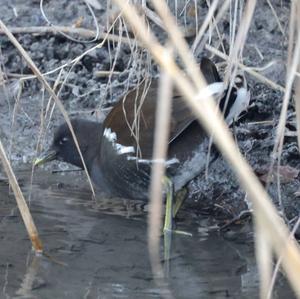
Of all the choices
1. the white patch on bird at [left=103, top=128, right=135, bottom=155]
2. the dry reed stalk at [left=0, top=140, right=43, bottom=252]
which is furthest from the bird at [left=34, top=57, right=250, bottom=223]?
the dry reed stalk at [left=0, top=140, right=43, bottom=252]

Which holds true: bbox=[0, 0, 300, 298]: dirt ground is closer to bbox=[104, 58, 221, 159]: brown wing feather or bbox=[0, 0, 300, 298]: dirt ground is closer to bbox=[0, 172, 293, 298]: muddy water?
bbox=[0, 172, 293, 298]: muddy water

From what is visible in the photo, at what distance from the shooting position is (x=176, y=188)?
499cm

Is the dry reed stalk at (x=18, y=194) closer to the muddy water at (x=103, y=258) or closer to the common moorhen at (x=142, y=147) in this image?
the muddy water at (x=103, y=258)

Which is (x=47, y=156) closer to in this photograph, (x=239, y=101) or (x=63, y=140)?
(x=63, y=140)

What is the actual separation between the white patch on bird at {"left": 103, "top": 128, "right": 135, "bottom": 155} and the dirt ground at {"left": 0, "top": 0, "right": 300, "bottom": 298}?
0.64 feet

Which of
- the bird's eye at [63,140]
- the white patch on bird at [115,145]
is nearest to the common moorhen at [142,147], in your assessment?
the white patch on bird at [115,145]

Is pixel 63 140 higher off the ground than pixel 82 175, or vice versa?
pixel 63 140

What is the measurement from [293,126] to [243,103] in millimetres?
794

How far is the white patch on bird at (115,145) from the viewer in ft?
15.8

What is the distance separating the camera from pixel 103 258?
4230mm

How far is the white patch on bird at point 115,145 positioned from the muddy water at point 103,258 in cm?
37

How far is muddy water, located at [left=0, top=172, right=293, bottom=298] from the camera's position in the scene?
379cm

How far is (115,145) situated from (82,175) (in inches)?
31.6

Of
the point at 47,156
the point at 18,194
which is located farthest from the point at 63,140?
the point at 18,194
